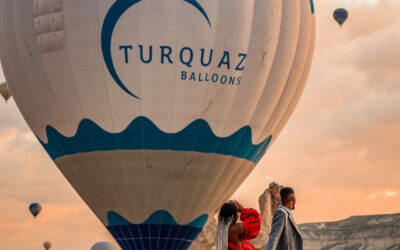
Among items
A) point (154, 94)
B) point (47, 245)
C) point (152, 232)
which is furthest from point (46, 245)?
point (154, 94)

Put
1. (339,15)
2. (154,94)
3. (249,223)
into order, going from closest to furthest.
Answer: (249,223) → (154,94) → (339,15)

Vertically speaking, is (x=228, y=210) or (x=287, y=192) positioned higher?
(x=287, y=192)

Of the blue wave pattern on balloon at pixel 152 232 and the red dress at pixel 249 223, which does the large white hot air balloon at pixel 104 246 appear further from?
the red dress at pixel 249 223

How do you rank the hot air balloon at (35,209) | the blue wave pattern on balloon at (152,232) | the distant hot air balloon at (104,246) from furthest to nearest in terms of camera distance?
the distant hot air balloon at (104,246)
the hot air balloon at (35,209)
the blue wave pattern on balloon at (152,232)

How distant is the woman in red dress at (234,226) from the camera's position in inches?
333

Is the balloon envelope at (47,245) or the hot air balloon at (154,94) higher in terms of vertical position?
the balloon envelope at (47,245)

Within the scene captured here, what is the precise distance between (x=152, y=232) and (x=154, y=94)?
3705mm

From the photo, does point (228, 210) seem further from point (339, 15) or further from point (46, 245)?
point (46, 245)

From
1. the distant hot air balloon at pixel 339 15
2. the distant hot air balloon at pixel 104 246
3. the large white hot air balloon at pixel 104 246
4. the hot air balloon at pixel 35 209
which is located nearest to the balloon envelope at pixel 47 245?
the large white hot air balloon at pixel 104 246

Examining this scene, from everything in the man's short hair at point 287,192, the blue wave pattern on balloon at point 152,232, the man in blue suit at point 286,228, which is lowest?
the man in blue suit at point 286,228

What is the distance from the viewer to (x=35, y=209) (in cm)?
4819

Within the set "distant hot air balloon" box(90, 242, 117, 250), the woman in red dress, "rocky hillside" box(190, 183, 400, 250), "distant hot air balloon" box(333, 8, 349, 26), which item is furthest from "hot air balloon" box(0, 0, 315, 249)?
"rocky hillside" box(190, 183, 400, 250)

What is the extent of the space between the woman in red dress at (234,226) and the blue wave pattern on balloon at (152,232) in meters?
11.4

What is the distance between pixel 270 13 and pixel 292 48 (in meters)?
1.36
